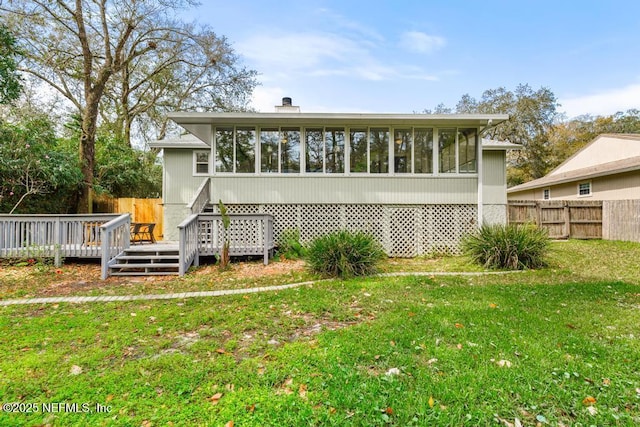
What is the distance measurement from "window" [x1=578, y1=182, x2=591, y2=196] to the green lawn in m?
12.2

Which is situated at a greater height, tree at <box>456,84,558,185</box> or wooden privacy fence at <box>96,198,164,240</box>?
tree at <box>456,84,558,185</box>

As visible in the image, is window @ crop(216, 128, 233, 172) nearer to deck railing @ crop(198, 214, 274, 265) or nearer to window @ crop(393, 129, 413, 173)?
deck railing @ crop(198, 214, 274, 265)

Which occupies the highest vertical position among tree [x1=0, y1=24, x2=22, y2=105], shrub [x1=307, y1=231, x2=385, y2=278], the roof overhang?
tree [x1=0, y1=24, x2=22, y2=105]

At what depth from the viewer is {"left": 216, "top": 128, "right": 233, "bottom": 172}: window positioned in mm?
9391

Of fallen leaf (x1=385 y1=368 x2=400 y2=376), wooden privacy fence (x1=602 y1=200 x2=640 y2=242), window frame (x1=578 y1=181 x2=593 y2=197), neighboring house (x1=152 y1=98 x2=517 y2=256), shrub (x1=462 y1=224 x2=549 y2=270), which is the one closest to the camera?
fallen leaf (x1=385 y1=368 x2=400 y2=376)

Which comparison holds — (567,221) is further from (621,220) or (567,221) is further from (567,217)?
(621,220)

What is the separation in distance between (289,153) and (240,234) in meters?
2.81

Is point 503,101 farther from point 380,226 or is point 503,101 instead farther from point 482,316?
point 482,316

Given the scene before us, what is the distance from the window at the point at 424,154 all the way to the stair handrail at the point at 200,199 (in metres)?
6.15

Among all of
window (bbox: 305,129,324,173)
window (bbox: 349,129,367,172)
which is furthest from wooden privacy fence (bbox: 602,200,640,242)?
window (bbox: 305,129,324,173)

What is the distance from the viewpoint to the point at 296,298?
16.6 ft

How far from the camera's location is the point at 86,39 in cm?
1223

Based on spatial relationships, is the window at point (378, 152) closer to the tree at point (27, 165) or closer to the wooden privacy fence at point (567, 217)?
the wooden privacy fence at point (567, 217)

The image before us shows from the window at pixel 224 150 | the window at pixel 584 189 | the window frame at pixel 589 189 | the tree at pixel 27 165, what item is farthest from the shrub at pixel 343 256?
the window at pixel 584 189
